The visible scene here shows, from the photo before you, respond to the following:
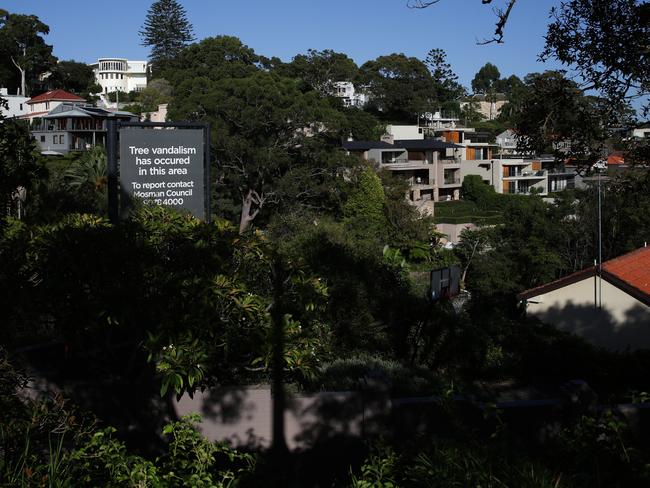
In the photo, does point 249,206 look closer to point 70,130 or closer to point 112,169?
point 70,130

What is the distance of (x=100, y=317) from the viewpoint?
805 centimetres

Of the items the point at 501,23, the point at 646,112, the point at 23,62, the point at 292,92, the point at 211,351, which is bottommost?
the point at 211,351

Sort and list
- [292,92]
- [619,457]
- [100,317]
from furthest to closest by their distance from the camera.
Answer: [292,92], [100,317], [619,457]

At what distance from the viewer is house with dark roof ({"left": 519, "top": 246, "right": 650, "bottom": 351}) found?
22656mm

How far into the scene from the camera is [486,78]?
161500 mm

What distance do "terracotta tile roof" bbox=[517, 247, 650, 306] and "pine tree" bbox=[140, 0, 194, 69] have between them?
3576 inches

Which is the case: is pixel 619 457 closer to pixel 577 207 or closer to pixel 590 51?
pixel 590 51

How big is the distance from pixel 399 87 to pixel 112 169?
83.1m

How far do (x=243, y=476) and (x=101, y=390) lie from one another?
204 inches

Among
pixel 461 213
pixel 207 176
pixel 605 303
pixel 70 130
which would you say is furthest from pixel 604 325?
pixel 70 130

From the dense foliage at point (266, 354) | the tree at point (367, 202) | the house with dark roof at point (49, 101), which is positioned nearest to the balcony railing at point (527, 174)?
the tree at point (367, 202)

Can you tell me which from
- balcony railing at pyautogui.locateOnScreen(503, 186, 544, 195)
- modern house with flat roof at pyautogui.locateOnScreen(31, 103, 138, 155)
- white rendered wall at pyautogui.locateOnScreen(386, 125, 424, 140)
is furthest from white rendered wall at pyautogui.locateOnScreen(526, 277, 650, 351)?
white rendered wall at pyautogui.locateOnScreen(386, 125, 424, 140)

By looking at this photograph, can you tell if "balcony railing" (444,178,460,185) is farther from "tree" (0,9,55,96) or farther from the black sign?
the black sign

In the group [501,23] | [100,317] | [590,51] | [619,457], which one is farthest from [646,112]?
[100,317]
